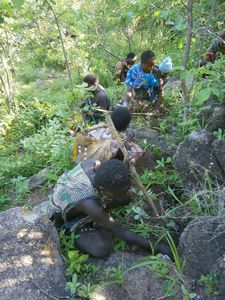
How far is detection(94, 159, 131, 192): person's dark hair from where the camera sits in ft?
8.28

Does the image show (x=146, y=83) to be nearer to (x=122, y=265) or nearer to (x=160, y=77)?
(x=160, y=77)

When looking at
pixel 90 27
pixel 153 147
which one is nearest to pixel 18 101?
pixel 90 27

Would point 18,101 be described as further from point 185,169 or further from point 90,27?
point 185,169

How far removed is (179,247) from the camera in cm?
261

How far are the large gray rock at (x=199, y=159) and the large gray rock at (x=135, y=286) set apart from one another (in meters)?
0.76

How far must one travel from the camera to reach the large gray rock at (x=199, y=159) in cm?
300

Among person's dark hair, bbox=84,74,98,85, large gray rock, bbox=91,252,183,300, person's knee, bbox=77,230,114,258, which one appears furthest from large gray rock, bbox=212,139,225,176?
person's dark hair, bbox=84,74,98,85

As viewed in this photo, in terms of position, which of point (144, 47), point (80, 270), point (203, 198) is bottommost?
point (144, 47)

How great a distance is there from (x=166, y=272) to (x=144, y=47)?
7991 mm

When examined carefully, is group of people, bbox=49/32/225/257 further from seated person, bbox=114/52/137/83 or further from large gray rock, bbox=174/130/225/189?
seated person, bbox=114/52/137/83

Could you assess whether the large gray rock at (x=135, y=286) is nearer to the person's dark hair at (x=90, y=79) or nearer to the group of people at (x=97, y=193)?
the group of people at (x=97, y=193)

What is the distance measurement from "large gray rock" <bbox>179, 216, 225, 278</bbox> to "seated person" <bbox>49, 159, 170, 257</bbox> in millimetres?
261

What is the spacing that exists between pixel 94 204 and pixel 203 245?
82 cm

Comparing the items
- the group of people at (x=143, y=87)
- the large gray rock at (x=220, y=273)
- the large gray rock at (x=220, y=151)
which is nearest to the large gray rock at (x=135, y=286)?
the large gray rock at (x=220, y=273)
